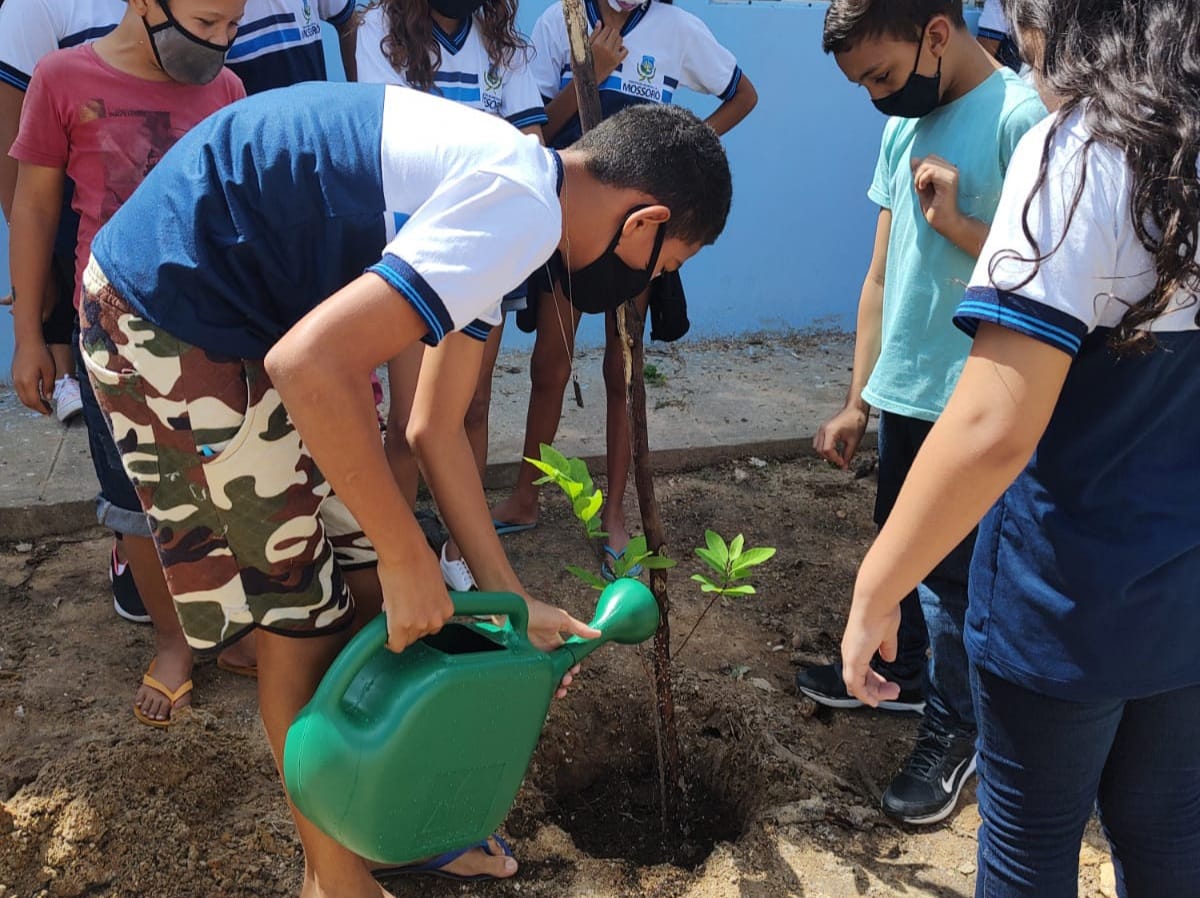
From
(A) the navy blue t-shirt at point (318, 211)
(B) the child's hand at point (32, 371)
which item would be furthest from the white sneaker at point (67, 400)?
(A) the navy blue t-shirt at point (318, 211)

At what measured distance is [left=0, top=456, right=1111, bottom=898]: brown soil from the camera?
6.91 feet

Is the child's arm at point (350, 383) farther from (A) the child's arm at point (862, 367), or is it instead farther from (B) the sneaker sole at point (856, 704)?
(B) the sneaker sole at point (856, 704)

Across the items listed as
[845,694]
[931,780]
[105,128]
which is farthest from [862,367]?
[105,128]

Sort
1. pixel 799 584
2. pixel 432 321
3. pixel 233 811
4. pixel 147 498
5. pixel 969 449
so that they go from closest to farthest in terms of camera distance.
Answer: pixel 969 449 → pixel 432 321 → pixel 147 498 → pixel 233 811 → pixel 799 584

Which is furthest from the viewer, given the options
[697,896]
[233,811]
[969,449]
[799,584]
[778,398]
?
[778,398]

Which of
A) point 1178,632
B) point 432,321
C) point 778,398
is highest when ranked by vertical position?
point 432,321

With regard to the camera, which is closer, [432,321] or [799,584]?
[432,321]

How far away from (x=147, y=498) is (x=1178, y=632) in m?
1.49

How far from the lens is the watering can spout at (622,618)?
174cm

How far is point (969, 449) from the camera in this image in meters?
1.22

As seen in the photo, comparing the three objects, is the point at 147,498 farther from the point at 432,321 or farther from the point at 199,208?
the point at 432,321

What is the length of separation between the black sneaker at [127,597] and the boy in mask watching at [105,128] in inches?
19.0

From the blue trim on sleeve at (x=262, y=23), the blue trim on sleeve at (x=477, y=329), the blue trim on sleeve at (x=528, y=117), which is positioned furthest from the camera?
the blue trim on sleeve at (x=528, y=117)

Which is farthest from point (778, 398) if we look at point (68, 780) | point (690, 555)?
point (68, 780)
